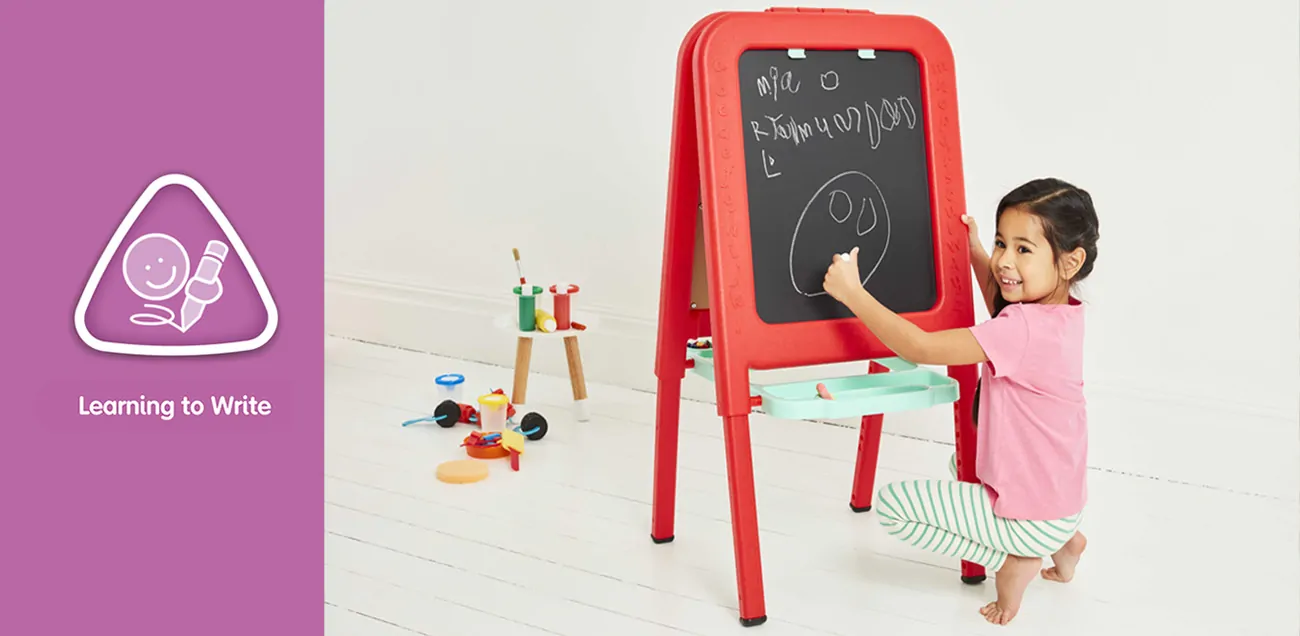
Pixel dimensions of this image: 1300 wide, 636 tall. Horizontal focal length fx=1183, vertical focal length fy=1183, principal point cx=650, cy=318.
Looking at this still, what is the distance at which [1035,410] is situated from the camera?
1945mm

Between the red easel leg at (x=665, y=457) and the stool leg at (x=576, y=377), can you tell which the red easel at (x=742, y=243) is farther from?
the stool leg at (x=576, y=377)

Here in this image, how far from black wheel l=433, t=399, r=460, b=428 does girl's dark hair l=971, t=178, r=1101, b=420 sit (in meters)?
1.64

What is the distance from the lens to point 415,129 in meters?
3.84

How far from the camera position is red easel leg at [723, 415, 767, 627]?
6.49 ft

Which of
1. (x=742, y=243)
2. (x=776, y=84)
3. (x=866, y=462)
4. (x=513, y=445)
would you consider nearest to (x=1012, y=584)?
(x=866, y=462)

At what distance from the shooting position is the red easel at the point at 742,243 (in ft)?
6.43

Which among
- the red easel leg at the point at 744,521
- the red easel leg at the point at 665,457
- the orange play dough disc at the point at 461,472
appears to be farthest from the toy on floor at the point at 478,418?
the red easel leg at the point at 744,521
